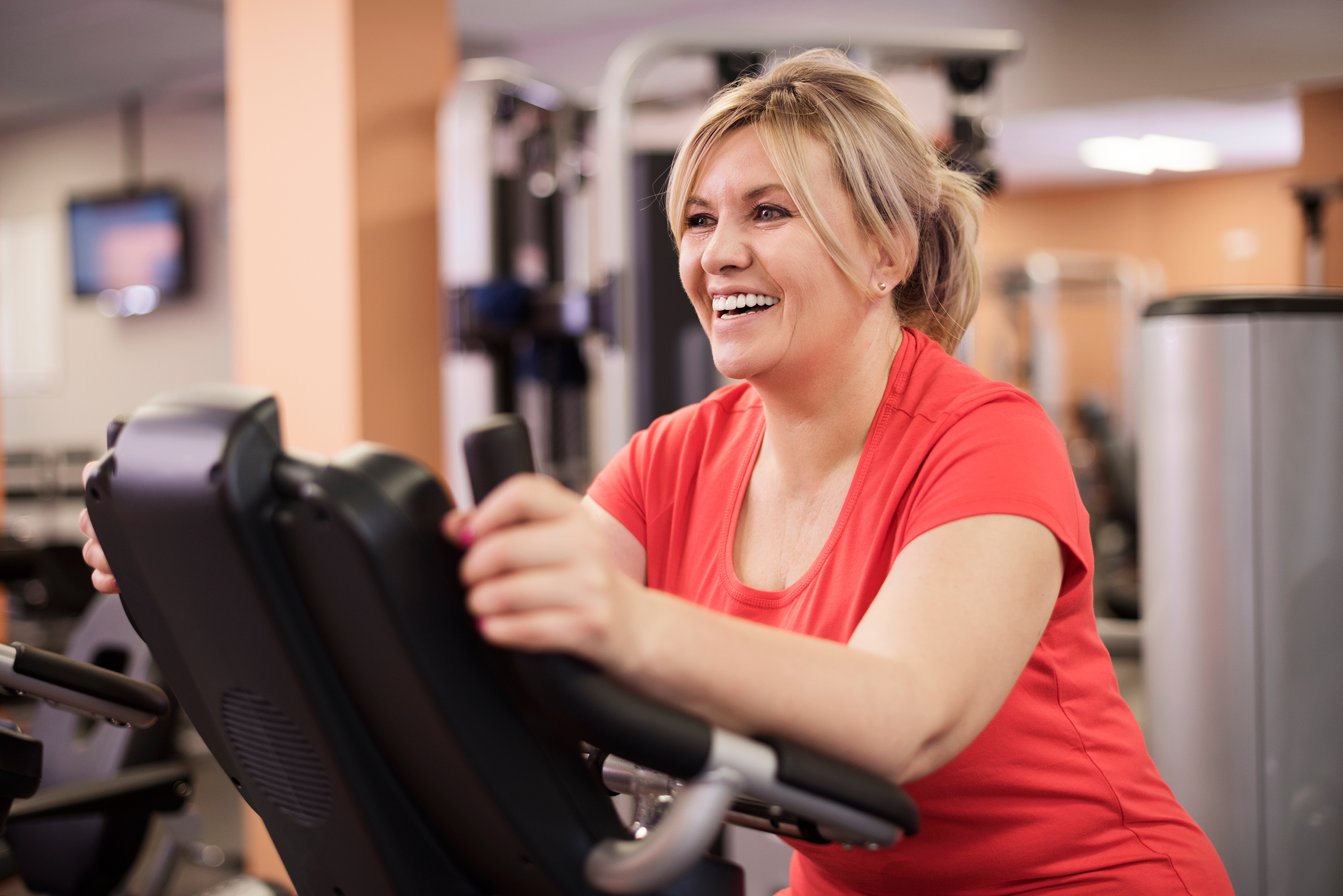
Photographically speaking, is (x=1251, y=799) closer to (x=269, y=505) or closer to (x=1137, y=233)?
(x=269, y=505)

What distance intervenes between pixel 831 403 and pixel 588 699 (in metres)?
0.61

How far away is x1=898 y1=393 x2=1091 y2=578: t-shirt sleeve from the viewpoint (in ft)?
2.70

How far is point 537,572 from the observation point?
0.55 meters

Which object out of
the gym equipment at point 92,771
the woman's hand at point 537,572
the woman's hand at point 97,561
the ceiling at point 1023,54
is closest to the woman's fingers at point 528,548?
the woman's hand at point 537,572

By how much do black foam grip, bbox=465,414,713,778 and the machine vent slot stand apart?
17 centimetres

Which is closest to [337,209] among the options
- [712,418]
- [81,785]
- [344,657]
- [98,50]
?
[81,785]

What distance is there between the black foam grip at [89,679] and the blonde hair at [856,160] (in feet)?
2.31

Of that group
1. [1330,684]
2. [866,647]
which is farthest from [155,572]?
[1330,684]

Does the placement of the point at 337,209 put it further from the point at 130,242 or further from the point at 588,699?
the point at 130,242

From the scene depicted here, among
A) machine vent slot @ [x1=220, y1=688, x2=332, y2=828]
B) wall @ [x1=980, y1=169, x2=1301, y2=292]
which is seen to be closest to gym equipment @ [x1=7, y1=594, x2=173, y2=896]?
machine vent slot @ [x1=220, y1=688, x2=332, y2=828]

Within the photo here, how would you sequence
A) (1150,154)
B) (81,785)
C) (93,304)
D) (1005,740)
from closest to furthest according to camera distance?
(1005,740) → (81,785) → (1150,154) → (93,304)

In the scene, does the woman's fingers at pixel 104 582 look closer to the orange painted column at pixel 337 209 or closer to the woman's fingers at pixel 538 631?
the woman's fingers at pixel 538 631

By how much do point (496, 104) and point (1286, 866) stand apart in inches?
114

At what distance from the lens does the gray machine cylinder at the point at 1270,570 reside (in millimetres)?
1694
